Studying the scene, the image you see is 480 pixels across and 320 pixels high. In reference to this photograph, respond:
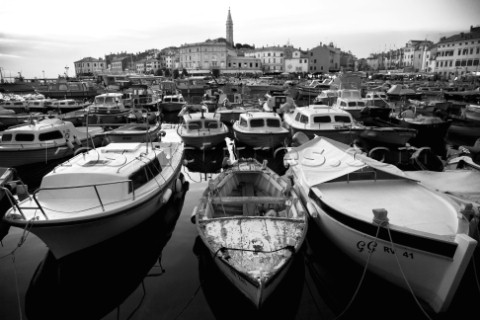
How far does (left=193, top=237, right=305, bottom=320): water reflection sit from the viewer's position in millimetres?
6949

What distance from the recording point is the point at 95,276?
26.9 feet

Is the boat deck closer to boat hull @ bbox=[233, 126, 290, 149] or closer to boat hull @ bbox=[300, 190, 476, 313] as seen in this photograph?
boat hull @ bbox=[300, 190, 476, 313]

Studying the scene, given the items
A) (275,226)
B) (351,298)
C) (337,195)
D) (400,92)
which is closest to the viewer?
(351,298)

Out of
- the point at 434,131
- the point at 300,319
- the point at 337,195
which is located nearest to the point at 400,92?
the point at 434,131

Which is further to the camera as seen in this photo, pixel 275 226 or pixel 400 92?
pixel 400 92

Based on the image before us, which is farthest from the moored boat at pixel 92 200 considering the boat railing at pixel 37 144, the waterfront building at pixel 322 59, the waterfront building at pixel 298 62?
the waterfront building at pixel 322 59

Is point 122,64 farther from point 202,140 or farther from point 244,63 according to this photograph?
point 202,140

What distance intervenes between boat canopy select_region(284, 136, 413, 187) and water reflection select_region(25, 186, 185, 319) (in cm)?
533

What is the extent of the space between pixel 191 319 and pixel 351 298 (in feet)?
12.3

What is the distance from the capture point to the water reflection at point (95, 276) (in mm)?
7258

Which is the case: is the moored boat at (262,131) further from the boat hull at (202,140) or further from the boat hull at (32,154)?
the boat hull at (32,154)

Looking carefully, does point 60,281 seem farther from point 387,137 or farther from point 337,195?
point 387,137

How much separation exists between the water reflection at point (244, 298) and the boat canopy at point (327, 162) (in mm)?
3010

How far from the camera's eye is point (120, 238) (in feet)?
30.8
